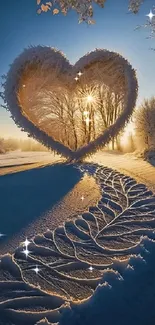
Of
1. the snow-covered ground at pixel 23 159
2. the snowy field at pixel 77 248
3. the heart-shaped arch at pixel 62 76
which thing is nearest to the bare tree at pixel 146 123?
the snow-covered ground at pixel 23 159

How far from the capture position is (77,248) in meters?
3.07

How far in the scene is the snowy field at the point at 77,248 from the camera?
206 centimetres

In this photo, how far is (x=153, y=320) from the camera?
189cm

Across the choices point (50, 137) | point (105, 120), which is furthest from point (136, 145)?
point (50, 137)

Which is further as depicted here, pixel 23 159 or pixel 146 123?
pixel 146 123

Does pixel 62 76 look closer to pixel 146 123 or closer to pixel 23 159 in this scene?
pixel 23 159

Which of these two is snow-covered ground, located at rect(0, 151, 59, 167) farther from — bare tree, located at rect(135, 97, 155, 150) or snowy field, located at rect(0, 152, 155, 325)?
bare tree, located at rect(135, 97, 155, 150)

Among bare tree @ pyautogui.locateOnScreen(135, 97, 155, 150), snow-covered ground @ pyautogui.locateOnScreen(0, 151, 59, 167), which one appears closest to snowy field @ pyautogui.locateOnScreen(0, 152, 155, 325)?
snow-covered ground @ pyautogui.locateOnScreen(0, 151, 59, 167)

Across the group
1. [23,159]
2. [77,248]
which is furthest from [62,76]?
[77,248]

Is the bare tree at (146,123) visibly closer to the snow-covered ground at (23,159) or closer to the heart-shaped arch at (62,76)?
the snow-covered ground at (23,159)

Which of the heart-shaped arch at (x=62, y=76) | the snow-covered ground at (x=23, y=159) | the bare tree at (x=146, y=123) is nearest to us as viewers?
the heart-shaped arch at (x=62, y=76)

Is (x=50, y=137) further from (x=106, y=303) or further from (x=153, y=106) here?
(x=153, y=106)

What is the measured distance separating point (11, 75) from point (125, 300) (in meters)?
5.29

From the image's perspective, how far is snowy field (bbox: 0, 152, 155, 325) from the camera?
2062mm
